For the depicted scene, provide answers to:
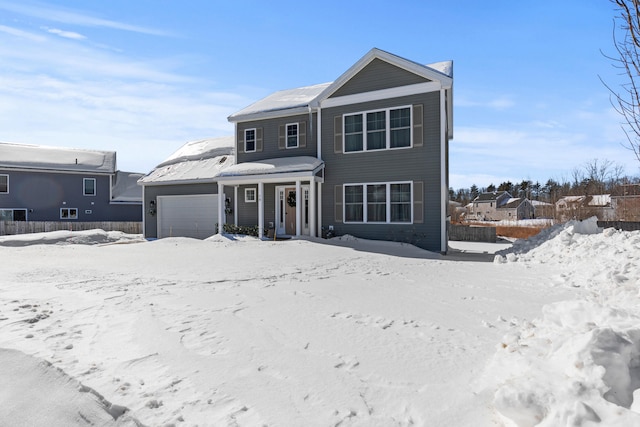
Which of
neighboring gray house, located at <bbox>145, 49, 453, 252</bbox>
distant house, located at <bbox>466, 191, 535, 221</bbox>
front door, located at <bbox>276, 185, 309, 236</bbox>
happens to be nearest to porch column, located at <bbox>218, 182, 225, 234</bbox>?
neighboring gray house, located at <bbox>145, 49, 453, 252</bbox>

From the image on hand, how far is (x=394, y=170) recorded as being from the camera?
1340cm

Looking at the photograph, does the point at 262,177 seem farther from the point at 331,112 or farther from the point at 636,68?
the point at 636,68

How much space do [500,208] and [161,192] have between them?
60548 millimetres

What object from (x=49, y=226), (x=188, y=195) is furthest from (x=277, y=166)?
(x=49, y=226)

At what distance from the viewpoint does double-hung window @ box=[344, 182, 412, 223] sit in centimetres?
1325

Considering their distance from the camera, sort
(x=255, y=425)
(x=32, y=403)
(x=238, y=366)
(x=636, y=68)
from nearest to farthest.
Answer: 1. (x=255, y=425)
2. (x=32, y=403)
3. (x=238, y=366)
4. (x=636, y=68)

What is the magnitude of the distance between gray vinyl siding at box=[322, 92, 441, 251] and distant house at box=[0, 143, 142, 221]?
2014cm

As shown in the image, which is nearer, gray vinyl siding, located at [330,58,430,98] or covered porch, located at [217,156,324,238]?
gray vinyl siding, located at [330,58,430,98]

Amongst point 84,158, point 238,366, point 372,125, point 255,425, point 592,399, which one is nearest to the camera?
point 592,399

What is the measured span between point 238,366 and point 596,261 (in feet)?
24.3

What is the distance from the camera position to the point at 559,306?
3.50 meters

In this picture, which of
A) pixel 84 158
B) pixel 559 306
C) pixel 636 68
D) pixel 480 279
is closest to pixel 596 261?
pixel 480 279

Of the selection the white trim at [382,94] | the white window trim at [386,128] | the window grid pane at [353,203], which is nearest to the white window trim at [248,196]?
the window grid pane at [353,203]

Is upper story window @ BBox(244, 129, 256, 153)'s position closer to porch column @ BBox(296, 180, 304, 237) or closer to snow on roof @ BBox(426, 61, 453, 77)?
porch column @ BBox(296, 180, 304, 237)
